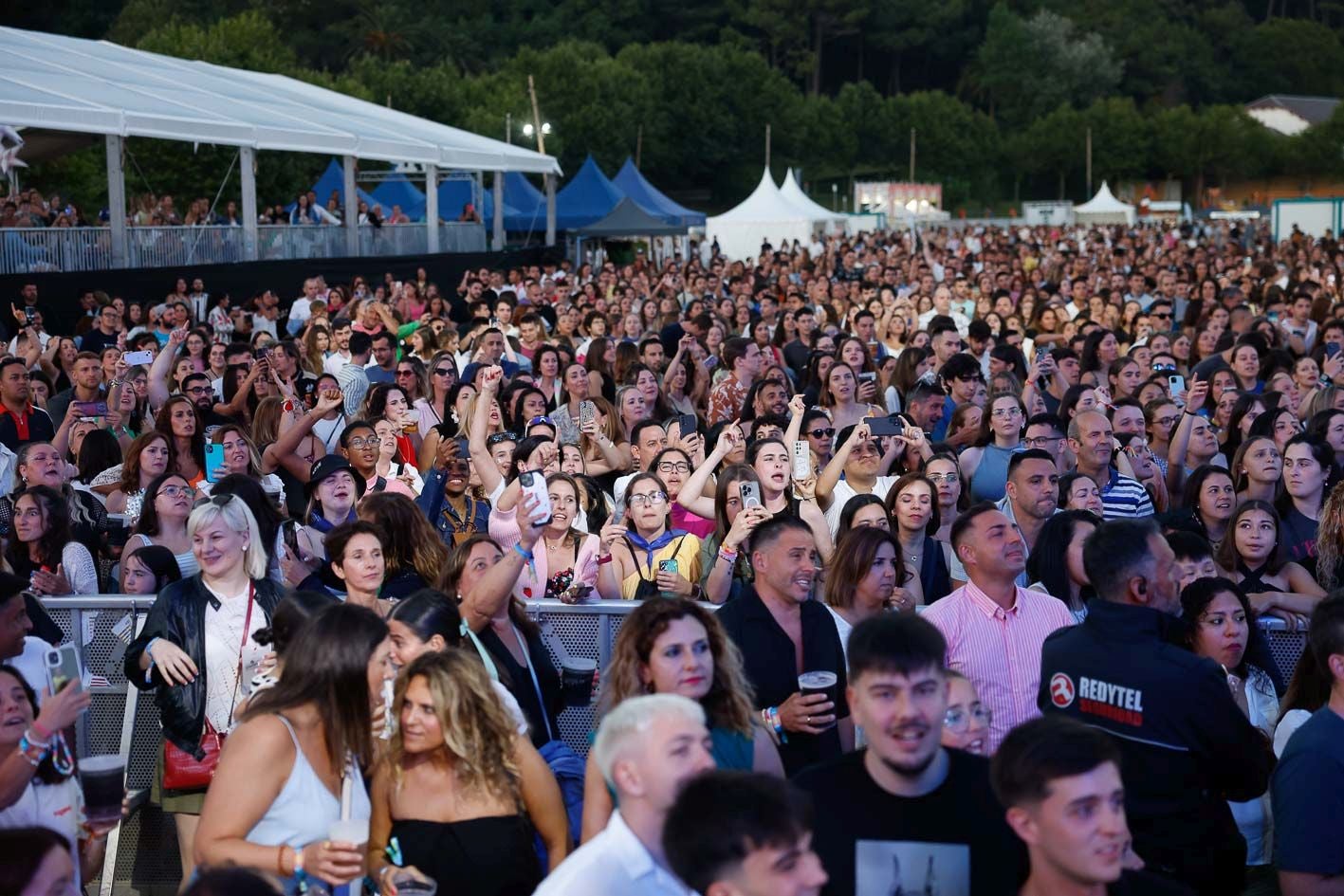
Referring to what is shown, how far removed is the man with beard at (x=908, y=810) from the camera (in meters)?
3.91

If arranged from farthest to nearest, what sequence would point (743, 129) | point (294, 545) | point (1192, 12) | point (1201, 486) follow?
point (1192, 12), point (743, 129), point (1201, 486), point (294, 545)

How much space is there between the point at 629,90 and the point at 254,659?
2794 inches

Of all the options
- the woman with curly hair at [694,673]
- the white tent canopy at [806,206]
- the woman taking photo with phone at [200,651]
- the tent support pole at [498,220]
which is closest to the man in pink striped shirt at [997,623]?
the woman with curly hair at [694,673]

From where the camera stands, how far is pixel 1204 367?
12797mm

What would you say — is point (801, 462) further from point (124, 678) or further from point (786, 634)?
point (124, 678)

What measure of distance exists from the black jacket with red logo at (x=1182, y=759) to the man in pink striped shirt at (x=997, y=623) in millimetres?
969

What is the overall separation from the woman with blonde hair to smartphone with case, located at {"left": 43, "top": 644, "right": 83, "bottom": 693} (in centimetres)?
94

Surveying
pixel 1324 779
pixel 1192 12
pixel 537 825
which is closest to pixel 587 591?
pixel 537 825

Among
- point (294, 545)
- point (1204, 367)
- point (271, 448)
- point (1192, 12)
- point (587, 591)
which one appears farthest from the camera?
point (1192, 12)

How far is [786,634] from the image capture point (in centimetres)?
573

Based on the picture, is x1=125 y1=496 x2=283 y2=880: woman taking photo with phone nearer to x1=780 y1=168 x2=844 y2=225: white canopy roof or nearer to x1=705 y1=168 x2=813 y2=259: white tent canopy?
x1=705 y1=168 x2=813 y2=259: white tent canopy

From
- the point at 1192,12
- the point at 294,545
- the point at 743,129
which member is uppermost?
the point at 1192,12

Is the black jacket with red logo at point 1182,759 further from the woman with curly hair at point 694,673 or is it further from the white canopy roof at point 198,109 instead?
the white canopy roof at point 198,109

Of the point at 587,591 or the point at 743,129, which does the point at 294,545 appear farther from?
the point at 743,129
